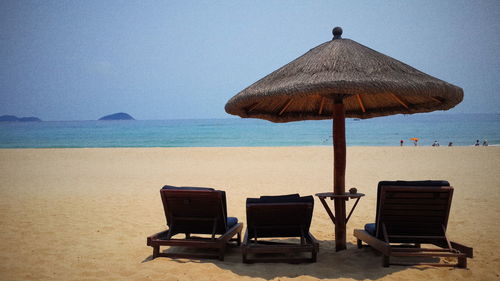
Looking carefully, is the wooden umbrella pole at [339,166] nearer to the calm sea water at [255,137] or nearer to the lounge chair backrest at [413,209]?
the lounge chair backrest at [413,209]

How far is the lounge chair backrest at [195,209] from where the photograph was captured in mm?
3986

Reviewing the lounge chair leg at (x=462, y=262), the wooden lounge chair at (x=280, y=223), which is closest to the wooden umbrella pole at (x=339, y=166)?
the wooden lounge chair at (x=280, y=223)

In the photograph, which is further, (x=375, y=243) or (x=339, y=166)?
(x=339, y=166)

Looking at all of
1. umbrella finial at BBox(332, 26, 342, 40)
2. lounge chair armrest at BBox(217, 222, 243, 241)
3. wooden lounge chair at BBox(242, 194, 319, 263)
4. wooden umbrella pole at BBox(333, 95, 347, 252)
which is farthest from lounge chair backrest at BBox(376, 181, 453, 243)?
umbrella finial at BBox(332, 26, 342, 40)

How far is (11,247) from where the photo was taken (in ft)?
15.4

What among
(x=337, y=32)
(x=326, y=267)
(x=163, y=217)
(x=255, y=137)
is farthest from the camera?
(x=255, y=137)

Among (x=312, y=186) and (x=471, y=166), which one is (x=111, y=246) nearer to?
(x=312, y=186)

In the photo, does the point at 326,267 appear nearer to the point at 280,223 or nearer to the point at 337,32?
the point at 280,223

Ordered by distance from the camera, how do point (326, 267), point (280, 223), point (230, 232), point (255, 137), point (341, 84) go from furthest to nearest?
point (255, 137) → point (230, 232) → point (280, 223) → point (326, 267) → point (341, 84)

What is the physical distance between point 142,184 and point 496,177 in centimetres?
1099

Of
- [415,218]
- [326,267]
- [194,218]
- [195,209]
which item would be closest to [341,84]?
[415,218]

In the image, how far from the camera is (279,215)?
396cm

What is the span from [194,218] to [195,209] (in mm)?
130

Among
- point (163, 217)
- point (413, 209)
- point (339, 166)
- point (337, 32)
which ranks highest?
point (337, 32)
